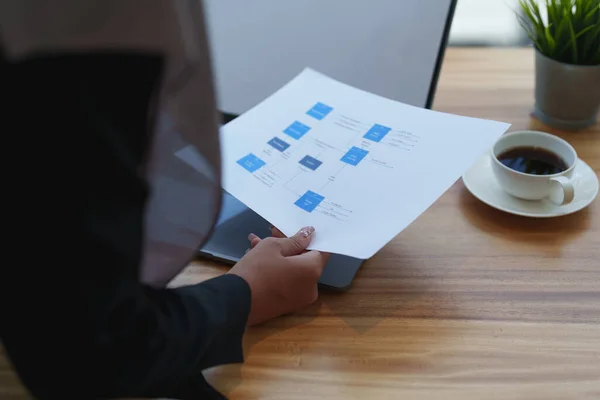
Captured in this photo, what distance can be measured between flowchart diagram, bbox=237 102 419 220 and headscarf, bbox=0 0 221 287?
0.19 meters

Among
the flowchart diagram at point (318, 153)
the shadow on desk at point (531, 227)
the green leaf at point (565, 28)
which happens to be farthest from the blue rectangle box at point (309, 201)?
the green leaf at point (565, 28)

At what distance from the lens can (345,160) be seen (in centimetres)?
71

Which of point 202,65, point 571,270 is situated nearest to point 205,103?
point 202,65

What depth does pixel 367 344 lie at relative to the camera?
58 centimetres

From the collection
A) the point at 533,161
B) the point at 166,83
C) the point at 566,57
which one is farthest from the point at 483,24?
the point at 166,83

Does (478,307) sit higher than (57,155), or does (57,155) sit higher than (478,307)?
(57,155)

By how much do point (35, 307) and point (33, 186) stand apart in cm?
9

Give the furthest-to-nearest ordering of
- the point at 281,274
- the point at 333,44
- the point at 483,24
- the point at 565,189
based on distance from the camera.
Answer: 1. the point at 483,24
2. the point at 333,44
3. the point at 565,189
4. the point at 281,274

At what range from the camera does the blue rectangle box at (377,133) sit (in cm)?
73

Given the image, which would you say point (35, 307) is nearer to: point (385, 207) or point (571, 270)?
point (385, 207)

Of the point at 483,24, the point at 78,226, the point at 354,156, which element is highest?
the point at 78,226

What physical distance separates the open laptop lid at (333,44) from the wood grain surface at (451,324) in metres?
0.26

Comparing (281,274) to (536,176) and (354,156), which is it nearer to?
(354,156)

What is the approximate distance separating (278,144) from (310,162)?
53 mm
